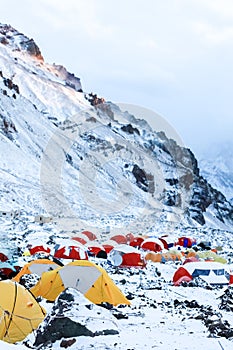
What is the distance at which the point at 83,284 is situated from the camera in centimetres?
1336

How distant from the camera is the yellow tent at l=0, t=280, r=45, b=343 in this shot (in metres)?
9.67

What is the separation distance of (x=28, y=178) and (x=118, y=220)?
11.8m

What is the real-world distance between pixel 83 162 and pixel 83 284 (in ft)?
232

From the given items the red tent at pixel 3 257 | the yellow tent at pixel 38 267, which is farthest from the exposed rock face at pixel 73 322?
the red tent at pixel 3 257

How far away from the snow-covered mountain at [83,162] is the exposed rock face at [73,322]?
99.2ft

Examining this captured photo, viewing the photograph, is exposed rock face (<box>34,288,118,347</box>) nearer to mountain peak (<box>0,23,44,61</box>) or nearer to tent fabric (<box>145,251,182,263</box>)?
tent fabric (<box>145,251,182,263</box>)

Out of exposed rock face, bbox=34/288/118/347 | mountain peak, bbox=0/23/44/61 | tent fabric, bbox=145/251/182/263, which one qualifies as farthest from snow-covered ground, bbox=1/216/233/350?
mountain peak, bbox=0/23/44/61

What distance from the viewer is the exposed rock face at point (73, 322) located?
8.09 metres

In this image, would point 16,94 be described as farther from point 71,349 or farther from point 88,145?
point 71,349

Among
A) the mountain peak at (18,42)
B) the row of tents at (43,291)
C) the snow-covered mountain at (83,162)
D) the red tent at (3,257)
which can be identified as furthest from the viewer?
the mountain peak at (18,42)

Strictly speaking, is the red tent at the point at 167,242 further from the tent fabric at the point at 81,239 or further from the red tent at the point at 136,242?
the tent fabric at the point at 81,239

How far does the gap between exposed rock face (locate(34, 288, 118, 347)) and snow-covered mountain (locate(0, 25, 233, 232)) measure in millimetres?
30233

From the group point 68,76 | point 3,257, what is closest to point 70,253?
point 3,257

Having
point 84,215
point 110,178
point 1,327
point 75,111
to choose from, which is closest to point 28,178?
point 84,215
